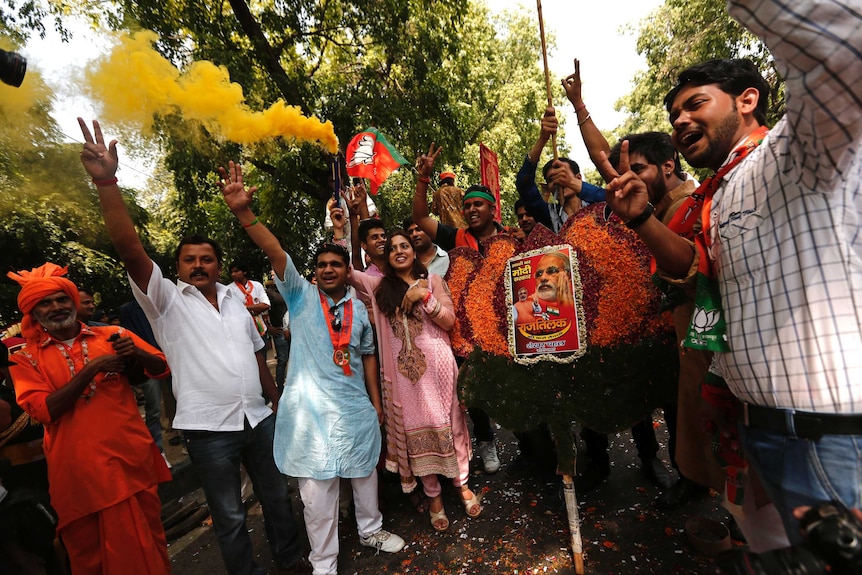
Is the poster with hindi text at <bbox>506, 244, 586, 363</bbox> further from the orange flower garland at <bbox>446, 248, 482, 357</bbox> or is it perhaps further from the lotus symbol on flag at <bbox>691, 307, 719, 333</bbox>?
the lotus symbol on flag at <bbox>691, 307, 719, 333</bbox>

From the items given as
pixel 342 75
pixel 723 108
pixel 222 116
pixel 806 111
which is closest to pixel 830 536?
pixel 806 111

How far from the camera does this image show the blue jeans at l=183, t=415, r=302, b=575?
244 centimetres

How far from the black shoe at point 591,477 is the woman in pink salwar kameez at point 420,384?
773mm

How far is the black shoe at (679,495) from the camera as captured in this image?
8.85ft

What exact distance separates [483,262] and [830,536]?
6.72 ft

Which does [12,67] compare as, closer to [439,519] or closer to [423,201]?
[423,201]

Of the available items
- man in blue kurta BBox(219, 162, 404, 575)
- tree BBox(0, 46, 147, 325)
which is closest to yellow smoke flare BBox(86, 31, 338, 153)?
tree BBox(0, 46, 147, 325)

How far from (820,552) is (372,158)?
473cm

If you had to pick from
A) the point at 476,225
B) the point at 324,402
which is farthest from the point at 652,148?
the point at 324,402

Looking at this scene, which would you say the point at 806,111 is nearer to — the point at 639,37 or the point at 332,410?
the point at 332,410

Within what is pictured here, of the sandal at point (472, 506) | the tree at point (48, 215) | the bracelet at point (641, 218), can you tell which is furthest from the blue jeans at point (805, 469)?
the tree at point (48, 215)

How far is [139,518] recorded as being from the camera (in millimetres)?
2373

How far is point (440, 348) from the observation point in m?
3.04

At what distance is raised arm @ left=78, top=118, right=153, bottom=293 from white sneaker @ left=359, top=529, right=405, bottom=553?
Result: 226 centimetres
